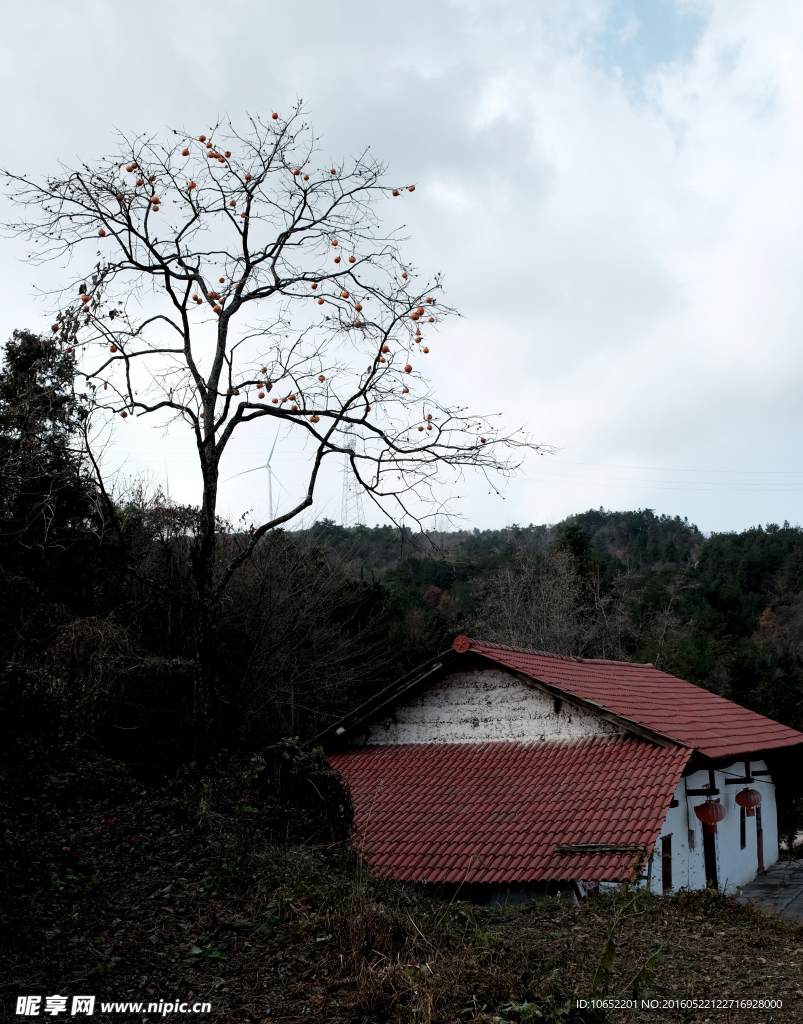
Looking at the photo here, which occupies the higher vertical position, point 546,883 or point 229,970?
point 229,970

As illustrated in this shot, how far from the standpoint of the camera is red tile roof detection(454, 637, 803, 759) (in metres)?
15.1

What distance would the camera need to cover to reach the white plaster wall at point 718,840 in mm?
13789

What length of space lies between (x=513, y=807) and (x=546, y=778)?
3.19 ft

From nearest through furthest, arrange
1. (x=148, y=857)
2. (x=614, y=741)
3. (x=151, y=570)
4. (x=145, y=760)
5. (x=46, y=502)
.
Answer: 1. (x=148, y=857)
2. (x=46, y=502)
3. (x=614, y=741)
4. (x=145, y=760)
5. (x=151, y=570)

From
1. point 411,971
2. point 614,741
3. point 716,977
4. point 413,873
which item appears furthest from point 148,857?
point 614,741

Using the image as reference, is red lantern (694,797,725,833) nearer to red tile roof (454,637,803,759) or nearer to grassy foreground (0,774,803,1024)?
red tile roof (454,637,803,759)

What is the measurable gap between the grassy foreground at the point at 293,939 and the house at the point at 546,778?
330 centimetres

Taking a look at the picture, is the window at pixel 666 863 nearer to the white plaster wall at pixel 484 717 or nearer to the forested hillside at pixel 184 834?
the white plaster wall at pixel 484 717

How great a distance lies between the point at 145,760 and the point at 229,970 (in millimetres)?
13929

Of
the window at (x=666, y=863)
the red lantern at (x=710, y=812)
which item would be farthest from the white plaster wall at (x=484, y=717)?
the window at (x=666, y=863)

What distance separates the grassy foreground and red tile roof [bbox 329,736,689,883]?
346 centimetres

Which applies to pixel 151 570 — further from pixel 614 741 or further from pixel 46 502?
pixel 46 502

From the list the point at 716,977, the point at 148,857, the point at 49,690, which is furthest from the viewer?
the point at 49,690

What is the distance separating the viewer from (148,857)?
7.02m
